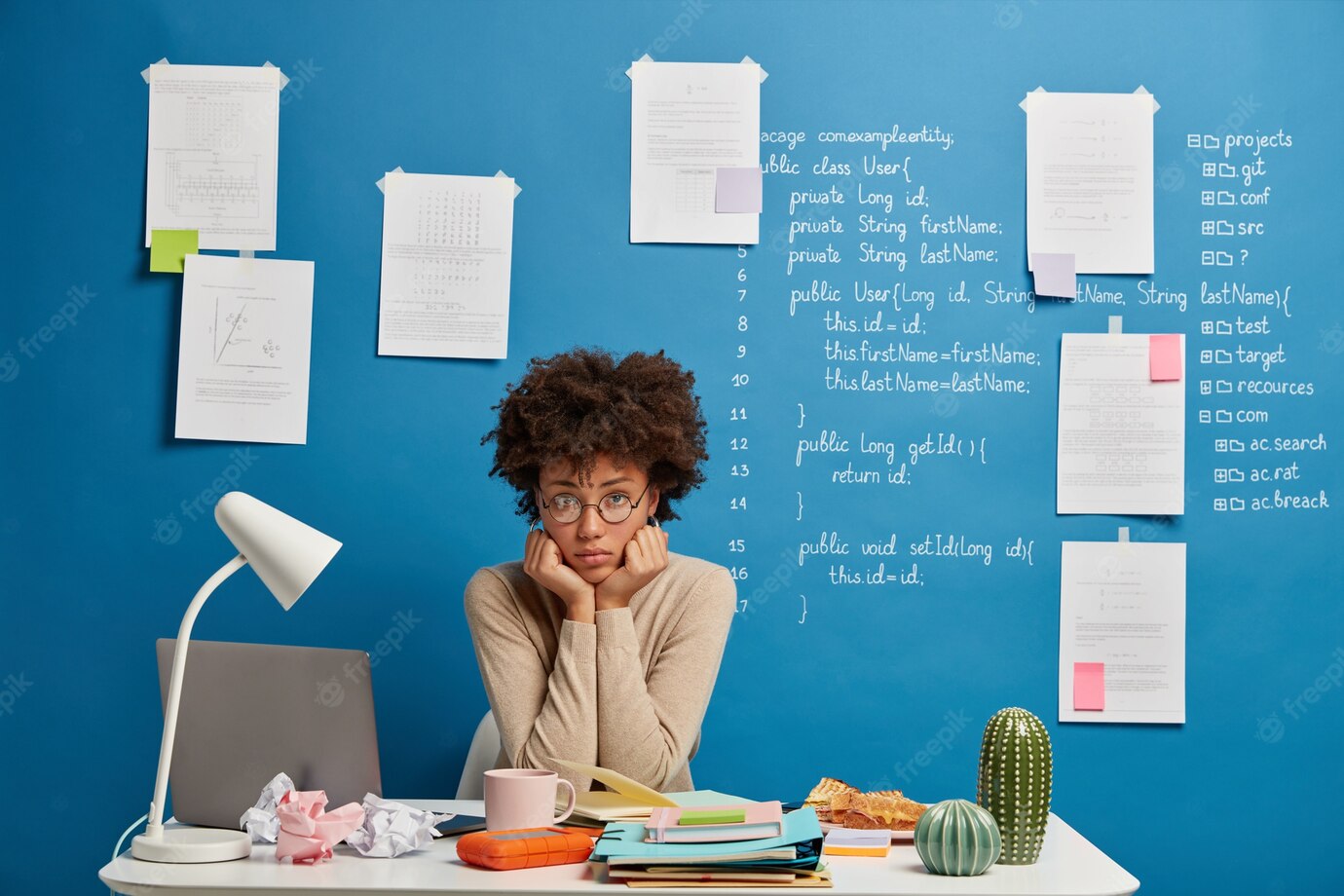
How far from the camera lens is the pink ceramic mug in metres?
1.56

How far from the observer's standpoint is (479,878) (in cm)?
138

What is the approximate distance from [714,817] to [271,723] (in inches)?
22.7

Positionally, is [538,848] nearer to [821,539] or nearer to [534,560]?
[534,560]

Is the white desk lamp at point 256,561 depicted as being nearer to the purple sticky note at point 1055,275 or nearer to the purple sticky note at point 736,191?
the purple sticky note at point 736,191

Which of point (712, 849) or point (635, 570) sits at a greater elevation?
point (635, 570)

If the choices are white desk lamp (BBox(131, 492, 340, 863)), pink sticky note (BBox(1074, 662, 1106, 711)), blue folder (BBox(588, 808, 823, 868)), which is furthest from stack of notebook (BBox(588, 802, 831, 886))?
pink sticky note (BBox(1074, 662, 1106, 711))

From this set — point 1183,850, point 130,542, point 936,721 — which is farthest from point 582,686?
point 1183,850

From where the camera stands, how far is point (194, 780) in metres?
1.62

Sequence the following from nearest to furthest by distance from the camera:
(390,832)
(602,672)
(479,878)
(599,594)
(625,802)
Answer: (479,878), (390,832), (625,802), (602,672), (599,594)
